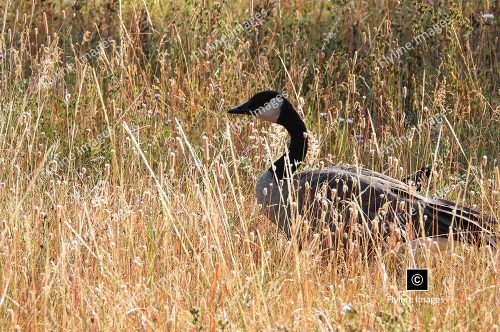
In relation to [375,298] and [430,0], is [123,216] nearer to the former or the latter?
[375,298]

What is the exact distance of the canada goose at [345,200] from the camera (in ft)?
16.3

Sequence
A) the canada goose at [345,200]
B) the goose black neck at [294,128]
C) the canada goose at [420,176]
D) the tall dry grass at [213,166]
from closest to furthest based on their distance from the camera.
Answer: the tall dry grass at [213,166] < the canada goose at [345,200] < the canada goose at [420,176] < the goose black neck at [294,128]

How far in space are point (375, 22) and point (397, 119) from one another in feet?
6.64

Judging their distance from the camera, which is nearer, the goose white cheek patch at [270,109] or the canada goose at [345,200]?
the canada goose at [345,200]

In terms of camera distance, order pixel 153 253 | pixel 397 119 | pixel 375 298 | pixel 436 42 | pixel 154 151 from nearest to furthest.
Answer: pixel 375 298
pixel 153 253
pixel 154 151
pixel 397 119
pixel 436 42

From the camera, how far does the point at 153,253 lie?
15.5 ft

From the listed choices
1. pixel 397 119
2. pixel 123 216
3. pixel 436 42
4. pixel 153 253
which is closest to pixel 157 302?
pixel 153 253

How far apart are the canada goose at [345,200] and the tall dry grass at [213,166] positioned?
0.15m

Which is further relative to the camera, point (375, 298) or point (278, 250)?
point (278, 250)

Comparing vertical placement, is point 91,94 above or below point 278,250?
above

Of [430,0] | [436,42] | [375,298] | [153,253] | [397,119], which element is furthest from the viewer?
[430,0]

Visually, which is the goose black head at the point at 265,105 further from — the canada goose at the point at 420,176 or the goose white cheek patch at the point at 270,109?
the canada goose at the point at 420,176

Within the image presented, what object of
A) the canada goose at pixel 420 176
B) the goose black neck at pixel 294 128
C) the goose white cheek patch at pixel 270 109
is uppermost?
the goose white cheek patch at pixel 270 109

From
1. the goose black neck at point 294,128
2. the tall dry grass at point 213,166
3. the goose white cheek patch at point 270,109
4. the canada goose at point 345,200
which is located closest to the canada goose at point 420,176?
the canada goose at point 345,200
